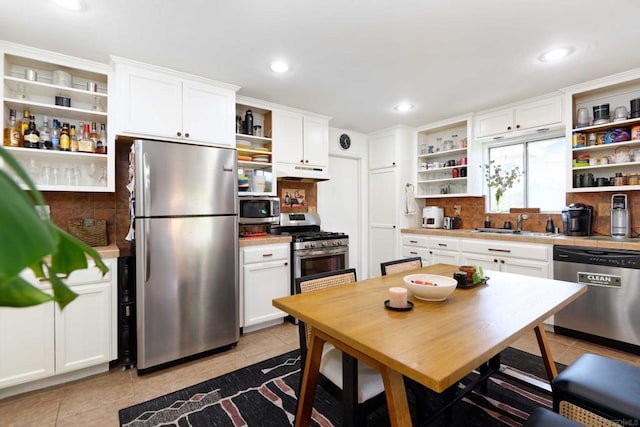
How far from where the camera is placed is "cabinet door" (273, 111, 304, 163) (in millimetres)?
3523

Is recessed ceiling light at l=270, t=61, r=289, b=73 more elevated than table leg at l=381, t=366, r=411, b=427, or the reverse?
recessed ceiling light at l=270, t=61, r=289, b=73

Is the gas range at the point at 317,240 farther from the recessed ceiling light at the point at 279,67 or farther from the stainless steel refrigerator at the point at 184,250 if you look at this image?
the recessed ceiling light at the point at 279,67

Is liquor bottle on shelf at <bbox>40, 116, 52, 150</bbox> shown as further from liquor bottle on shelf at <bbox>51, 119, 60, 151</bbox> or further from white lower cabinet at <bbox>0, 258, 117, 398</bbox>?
white lower cabinet at <bbox>0, 258, 117, 398</bbox>

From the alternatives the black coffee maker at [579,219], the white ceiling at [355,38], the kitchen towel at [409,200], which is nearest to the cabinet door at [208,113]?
the white ceiling at [355,38]

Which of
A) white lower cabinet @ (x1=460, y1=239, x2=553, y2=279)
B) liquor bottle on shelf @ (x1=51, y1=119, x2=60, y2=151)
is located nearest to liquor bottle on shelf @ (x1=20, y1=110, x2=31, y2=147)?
liquor bottle on shelf @ (x1=51, y1=119, x2=60, y2=151)

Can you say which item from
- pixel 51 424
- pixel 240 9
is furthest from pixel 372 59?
pixel 51 424

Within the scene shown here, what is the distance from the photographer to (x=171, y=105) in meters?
2.63

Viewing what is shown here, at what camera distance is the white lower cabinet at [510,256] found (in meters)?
2.99

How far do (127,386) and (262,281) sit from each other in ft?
4.35

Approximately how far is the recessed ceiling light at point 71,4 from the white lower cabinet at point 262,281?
205 cm

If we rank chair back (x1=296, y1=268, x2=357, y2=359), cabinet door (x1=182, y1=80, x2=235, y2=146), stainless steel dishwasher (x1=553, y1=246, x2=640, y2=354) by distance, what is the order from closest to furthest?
1. chair back (x1=296, y1=268, x2=357, y2=359)
2. stainless steel dishwasher (x1=553, y1=246, x2=640, y2=354)
3. cabinet door (x1=182, y1=80, x2=235, y2=146)

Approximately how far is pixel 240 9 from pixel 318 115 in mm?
2022

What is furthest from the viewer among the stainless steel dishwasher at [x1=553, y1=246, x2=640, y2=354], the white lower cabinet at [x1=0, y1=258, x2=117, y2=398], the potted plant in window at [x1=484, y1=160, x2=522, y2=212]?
the potted plant in window at [x1=484, y1=160, x2=522, y2=212]

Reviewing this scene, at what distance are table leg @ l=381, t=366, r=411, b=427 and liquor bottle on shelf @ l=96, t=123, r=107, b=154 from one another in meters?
2.73
